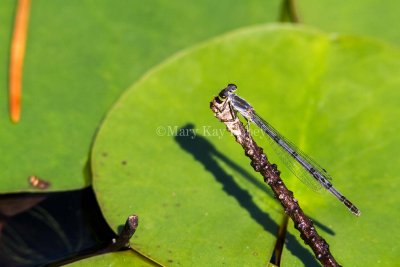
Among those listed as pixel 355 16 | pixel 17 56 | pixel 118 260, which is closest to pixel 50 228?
pixel 118 260

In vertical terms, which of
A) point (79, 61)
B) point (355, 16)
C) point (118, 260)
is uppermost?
point (355, 16)

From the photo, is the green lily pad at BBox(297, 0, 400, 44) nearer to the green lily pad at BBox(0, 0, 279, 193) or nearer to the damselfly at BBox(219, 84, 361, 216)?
the green lily pad at BBox(0, 0, 279, 193)

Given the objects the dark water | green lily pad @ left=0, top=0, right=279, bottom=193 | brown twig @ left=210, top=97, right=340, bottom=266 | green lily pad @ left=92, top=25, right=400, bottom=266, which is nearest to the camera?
brown twig @ left=210, top=97, right=340, bottom=266

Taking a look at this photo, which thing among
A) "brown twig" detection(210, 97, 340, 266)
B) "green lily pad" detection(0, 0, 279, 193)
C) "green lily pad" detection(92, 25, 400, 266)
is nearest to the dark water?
"green lily pad" detection(0, 0, 279, 193)

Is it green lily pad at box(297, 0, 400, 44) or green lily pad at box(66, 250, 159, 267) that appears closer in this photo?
green lily pad at box(66, 250, 159, 267)

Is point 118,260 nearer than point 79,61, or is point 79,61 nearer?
point 118,260

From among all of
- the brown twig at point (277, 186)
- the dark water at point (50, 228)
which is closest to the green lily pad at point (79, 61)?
the dark water at point (50, 228)

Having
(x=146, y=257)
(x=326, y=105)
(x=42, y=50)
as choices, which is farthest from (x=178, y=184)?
(x=42, y=50)

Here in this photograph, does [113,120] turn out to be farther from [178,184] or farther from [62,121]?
[178,184]

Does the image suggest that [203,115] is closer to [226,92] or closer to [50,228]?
[226,92]
